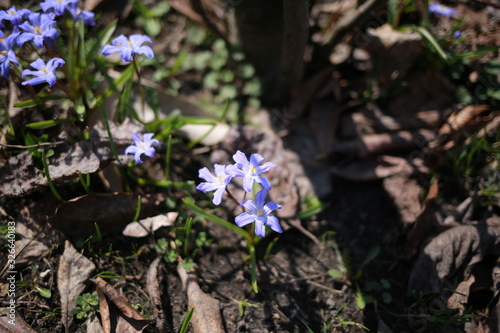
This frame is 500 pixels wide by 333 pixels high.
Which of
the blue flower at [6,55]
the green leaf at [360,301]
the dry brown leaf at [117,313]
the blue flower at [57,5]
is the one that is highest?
the blue flower at [57,5]

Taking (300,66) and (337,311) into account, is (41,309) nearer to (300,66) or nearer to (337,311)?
(337,311)

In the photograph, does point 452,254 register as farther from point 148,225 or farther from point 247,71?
point 247,71

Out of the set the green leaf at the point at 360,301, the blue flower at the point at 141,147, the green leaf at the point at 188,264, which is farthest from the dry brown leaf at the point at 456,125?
the blue flower at the point at 141,147

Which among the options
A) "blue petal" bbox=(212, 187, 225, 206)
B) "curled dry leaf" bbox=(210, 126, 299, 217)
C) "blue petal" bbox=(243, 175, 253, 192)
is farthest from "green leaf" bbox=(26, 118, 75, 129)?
"blue petal" bbox=(243, 175, 253, 192)

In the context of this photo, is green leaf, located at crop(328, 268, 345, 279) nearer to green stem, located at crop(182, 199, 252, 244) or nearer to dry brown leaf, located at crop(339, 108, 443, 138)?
green stem, located at crop(182, 199, 252, 244)

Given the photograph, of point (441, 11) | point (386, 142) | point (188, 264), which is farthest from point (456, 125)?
point (188, 264)

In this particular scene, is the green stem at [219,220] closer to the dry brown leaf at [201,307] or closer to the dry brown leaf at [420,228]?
the dry brown leaf at [201,307]
